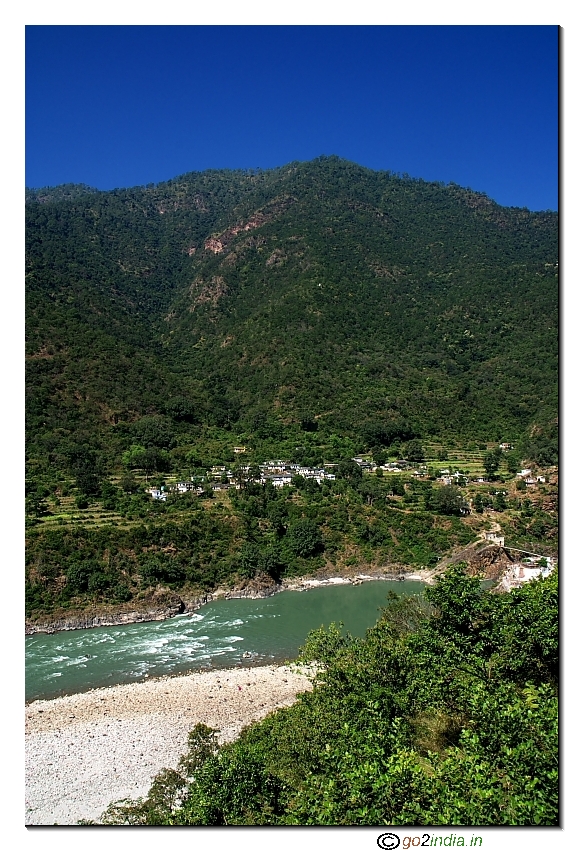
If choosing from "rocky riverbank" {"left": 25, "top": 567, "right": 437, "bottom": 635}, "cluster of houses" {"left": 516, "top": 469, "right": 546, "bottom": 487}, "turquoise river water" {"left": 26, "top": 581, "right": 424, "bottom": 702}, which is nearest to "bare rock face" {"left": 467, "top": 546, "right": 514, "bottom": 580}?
"rocky riverbank" {"left": 25, "top": 567, "right": 437, "bottom": 635}

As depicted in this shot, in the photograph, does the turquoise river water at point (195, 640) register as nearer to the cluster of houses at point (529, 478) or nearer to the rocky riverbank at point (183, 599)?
the rocky riverbank at point (183, 599)

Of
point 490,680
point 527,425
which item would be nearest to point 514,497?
point 527,425

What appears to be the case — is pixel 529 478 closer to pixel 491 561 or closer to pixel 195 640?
pixel 491 561

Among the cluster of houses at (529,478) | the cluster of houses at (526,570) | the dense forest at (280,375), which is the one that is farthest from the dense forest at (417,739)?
the cluster of houses at (529,478)

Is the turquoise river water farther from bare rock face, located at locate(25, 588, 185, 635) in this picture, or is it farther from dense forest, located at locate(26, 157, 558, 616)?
dense forest, located at locate(26, 157, 558, 616)

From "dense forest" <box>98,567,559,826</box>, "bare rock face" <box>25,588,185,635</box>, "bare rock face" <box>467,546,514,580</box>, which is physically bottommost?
"bare rock face" <box>25,588,185,635</box>

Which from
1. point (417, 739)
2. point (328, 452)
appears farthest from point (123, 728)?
point (328, 452)

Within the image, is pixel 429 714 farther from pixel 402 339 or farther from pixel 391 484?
pixel 402 339
